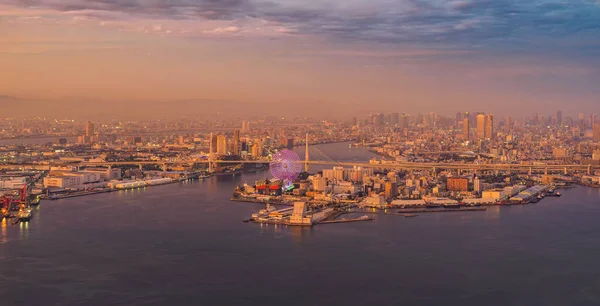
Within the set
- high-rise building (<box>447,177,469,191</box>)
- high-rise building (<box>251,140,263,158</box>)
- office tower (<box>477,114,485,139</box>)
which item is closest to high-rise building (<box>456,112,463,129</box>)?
office tower (<box>477,114,485,139</box>)

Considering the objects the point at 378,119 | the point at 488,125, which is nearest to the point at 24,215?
the point at 488,125

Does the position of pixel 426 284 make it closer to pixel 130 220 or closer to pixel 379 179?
pixel 130 220

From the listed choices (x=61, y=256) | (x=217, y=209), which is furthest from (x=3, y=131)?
(x=61, y=256)

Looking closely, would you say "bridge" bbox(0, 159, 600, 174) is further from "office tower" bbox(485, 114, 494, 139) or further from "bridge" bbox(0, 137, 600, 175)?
"office tower" bbox(485, 114, 494, 139)

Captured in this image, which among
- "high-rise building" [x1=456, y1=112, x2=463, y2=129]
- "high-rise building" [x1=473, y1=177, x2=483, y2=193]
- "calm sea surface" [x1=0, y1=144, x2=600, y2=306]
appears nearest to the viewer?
"calm sea surface" [x1=0, y1=144, x2=600, y2=306]

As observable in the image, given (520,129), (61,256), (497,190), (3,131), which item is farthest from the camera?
(520,129)

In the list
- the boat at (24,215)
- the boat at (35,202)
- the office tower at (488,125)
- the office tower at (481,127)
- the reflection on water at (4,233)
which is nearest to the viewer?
the reflection on water at (4,233)

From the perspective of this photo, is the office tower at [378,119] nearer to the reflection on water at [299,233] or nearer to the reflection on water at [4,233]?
the reflection on water at [299,233]

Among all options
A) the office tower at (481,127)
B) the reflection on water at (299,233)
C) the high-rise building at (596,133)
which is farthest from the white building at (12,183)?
the office tower at (481,127)
